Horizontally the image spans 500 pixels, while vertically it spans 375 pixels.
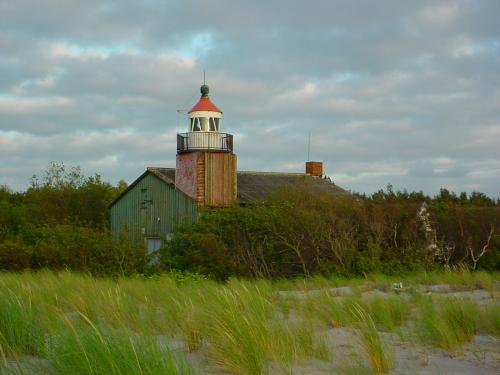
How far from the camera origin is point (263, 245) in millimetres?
24797

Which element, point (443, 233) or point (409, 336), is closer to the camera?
point (409, 336)

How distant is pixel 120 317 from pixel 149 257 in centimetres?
1543

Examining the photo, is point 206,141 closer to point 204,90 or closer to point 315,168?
point 204,90

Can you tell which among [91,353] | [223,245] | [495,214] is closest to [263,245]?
[223,245]

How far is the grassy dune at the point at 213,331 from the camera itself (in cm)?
578

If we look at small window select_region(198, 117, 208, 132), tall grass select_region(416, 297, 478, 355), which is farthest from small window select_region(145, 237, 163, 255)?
tall grass select_region(416, 297, 478, 355)

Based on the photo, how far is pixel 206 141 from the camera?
3234cm

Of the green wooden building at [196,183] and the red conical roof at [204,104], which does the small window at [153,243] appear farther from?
the red conical roof at [204,104]

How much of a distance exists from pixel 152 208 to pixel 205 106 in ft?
21.4

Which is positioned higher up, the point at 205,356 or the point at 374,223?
the point at 374,223

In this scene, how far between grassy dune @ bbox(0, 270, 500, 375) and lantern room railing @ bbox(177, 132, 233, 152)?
2043 cm

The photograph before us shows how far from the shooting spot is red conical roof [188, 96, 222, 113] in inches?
1265

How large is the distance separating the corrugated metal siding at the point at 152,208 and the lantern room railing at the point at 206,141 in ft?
7.55

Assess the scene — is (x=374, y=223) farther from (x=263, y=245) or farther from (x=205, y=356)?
(x=205, y=356)
